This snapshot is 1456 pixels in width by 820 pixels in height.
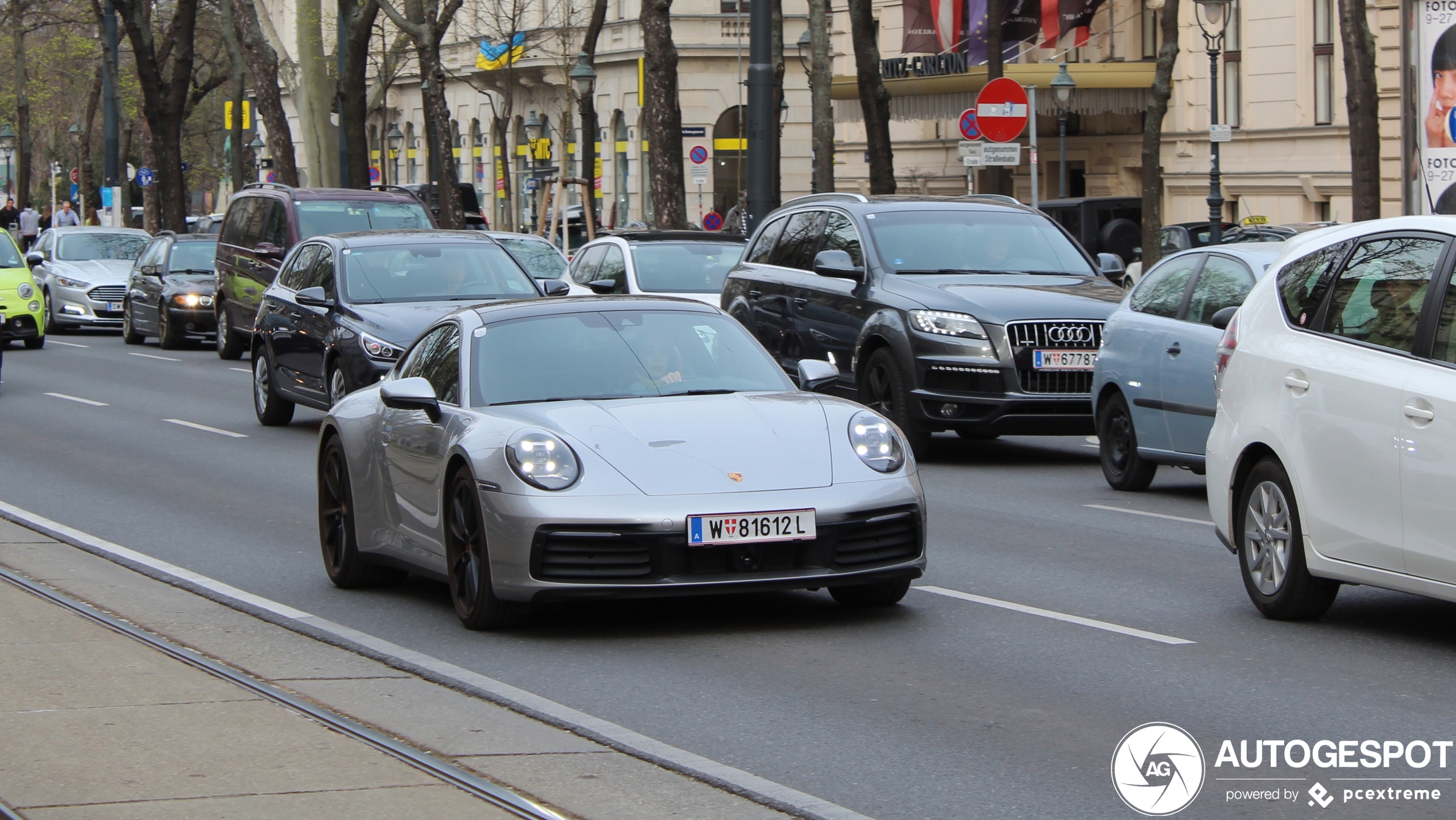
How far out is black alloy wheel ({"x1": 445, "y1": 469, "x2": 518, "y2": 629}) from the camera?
8492 mm

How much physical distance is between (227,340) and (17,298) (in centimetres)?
281

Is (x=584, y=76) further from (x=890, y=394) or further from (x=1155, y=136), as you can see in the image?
(x=890, y=394)

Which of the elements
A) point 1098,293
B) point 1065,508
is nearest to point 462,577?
point 1065,508

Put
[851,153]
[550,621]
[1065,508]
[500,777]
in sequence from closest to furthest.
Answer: [500,777]
[550,621]
[1065,508]
[851,153]

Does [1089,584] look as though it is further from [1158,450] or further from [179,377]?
[179,377]

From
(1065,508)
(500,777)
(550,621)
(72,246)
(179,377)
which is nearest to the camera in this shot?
(500,777)

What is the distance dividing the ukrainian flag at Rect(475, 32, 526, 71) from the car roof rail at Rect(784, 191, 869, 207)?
4796 centimetres

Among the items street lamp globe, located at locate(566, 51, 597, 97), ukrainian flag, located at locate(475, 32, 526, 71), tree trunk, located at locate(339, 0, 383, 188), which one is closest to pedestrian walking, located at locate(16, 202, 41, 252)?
tree trunk, located at locate(339, 0, 383, 188)

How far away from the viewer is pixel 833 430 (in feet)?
28.7

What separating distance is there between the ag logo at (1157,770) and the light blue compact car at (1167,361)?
6306 millimetres

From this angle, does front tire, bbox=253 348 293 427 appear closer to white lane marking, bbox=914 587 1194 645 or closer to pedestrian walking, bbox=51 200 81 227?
white lane marking, bbox=914 587 1194 645

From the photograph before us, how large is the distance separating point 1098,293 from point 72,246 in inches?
1022

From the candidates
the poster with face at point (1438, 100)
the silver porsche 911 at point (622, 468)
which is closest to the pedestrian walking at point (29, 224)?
the poster with face at point (1438, 100)

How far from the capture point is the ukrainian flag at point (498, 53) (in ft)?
219
